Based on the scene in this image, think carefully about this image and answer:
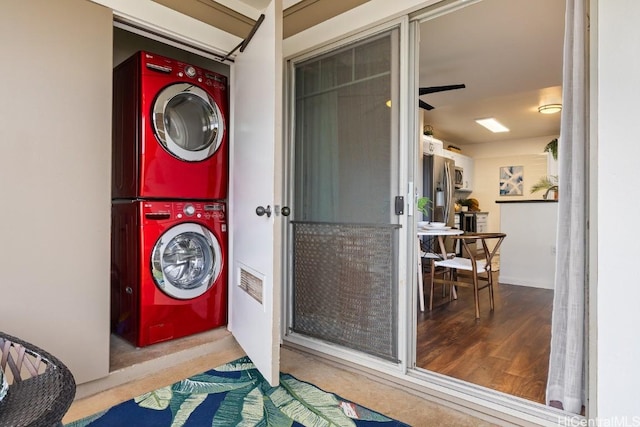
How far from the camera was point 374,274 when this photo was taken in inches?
82.2

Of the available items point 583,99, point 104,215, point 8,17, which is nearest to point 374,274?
point 583,99

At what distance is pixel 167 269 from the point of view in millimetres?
2332

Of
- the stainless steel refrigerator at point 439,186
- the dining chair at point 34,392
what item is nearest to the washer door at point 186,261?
the dining chair at point 34,392

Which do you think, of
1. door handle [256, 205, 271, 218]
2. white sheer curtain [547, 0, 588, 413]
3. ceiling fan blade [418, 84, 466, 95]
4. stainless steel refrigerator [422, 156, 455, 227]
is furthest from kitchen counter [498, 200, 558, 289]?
door handle [256, 205, 271, 218]

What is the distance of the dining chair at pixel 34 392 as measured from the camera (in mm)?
864

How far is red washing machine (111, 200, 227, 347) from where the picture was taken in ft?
7.26

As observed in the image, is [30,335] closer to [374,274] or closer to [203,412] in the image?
[203,412]

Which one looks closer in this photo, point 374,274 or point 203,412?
point 203,412

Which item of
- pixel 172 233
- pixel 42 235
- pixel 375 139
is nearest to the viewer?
pixel 42 235

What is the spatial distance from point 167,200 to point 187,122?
57 centimetres

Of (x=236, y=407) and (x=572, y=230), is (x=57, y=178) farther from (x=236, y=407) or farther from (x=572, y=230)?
(x=572, y=230)

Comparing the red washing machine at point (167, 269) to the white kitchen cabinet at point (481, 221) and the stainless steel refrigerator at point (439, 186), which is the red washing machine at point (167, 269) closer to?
the stainless steel refrigerator at point (439, 186)

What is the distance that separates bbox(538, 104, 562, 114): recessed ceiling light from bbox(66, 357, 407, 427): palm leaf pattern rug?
4714 millimetres

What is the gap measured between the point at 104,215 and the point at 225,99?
1.17 metres
